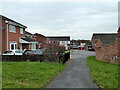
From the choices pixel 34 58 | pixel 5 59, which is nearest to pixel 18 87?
pixel 34 58

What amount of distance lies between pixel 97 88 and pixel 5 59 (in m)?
12.9

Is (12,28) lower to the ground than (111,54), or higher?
higher

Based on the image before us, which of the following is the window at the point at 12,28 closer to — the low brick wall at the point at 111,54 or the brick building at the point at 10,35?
the brick building at the point at 10,35

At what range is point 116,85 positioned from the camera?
5957mm

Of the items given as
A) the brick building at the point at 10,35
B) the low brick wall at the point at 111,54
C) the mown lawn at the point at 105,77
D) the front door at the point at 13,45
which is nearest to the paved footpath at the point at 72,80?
the mown lawn at the point at 105,77

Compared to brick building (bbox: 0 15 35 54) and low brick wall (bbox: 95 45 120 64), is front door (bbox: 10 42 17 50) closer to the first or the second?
brick building (bbox: 0 15 35 54)

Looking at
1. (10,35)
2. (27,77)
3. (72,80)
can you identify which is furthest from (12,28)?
(72,80)

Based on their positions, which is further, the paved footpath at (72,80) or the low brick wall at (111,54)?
the low brick wall at (111,54)

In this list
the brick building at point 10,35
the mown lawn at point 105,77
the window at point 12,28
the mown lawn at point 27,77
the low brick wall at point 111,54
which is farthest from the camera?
the window at point 12,28

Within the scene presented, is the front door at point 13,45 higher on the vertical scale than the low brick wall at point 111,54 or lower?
higher

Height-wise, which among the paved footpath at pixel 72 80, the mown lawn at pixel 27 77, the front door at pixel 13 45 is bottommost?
the paved footpath at pixel 72 80

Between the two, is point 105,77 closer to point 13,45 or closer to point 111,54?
point 111,54

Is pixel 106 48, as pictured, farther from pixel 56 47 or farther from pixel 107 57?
pixel 56 47

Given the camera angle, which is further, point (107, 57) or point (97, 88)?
point (107, 57)
